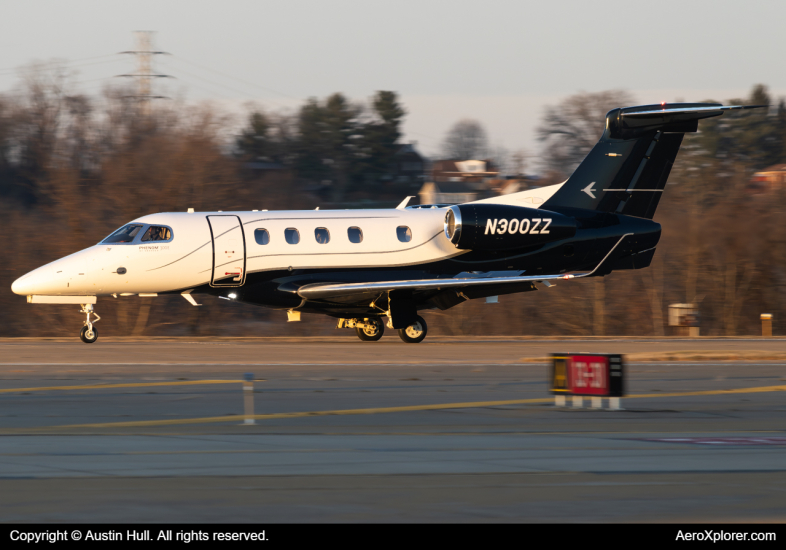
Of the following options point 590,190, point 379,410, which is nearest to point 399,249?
point 590,190

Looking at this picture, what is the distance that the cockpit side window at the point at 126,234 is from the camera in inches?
1001

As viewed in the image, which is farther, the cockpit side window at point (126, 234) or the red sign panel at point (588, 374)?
the cockpit side window at point (126, 234)

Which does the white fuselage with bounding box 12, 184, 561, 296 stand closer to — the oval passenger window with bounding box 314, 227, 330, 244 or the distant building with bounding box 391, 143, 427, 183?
the oval passenger window with bounding box 314, 227, 330, 244

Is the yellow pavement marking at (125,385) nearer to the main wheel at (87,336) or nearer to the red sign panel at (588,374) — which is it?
the red sign panel at (588,374)

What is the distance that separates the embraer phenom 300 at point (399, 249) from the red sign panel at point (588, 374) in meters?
11.4

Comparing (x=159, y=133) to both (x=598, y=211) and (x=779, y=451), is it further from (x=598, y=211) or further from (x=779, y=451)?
(x=779, y=451)

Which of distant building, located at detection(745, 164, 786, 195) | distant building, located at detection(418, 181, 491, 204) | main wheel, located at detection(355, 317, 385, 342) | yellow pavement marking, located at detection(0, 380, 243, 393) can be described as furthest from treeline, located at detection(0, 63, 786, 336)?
distant building, located at detection(418, 181, 491, 204)

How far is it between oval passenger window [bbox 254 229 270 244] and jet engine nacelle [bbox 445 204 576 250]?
4.86 metres

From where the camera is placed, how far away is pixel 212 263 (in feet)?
83.3

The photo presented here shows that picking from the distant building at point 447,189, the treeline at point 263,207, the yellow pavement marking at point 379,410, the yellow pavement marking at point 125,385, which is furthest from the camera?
the distant building at point 447,189

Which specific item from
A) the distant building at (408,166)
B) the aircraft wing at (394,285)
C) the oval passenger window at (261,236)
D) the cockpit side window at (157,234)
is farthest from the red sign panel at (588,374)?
the distant building at (408,166)

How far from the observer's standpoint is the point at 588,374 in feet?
44.1

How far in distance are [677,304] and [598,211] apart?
12.1 metres
